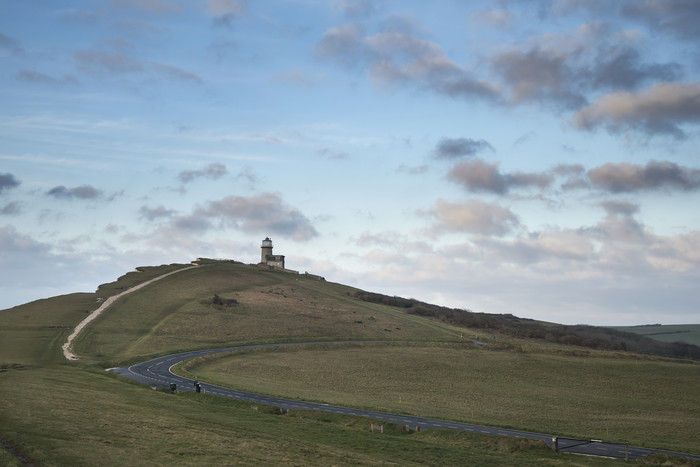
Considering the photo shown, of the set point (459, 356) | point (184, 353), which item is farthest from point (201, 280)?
point (459, 356)

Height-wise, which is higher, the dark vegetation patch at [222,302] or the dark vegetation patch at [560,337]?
the dark vegetation patch at [222,302]

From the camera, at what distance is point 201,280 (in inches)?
6959

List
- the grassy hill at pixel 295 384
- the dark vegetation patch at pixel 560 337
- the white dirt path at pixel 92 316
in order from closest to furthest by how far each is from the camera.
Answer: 1. the grassy hill at pixel 295 384
2. the white dirt path at pixel 92 316
3. the dark vegetation patch at pixel 560 337

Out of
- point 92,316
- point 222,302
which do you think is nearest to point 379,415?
point 92,316

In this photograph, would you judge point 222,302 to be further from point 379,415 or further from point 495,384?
point 379,415

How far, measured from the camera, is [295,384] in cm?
8175

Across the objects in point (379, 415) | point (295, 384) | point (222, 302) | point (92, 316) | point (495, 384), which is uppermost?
point (222, 302)

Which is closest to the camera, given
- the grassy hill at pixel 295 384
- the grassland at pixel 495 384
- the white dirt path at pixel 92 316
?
the grassy hill at pixel 295 384

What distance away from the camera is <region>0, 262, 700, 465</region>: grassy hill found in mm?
37062

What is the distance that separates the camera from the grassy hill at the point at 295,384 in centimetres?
3706

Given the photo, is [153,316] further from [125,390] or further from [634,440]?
[634,440]

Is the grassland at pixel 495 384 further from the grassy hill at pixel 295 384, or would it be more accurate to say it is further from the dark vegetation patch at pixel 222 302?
the dark vegetation patch at pixel 222 302

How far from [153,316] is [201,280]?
42.8m

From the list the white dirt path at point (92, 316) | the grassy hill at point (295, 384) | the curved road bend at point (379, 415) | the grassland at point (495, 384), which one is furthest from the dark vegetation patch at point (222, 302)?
the curved road bend at point (379, 415)
